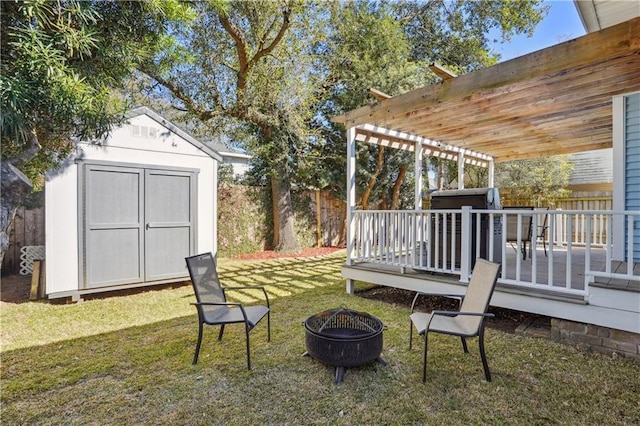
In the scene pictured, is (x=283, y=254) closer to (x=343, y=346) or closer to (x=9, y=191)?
(x=343, y=346)

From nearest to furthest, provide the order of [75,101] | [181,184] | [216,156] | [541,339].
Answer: [75,101]
[541,339]
[181,184]
[216,156]

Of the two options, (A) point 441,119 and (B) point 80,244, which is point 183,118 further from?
(A) point 441,119

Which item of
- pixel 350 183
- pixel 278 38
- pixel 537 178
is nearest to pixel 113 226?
pixel 350 183

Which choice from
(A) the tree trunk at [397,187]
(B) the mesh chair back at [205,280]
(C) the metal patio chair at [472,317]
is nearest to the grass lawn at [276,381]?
(C) the metal patio chair at [472,317]

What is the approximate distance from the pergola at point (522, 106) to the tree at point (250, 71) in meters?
3.75

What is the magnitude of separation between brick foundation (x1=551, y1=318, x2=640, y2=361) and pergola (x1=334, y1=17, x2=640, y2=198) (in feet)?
8.81

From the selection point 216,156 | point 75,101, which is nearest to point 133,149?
point 216,156

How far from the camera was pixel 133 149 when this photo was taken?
554 centimetres

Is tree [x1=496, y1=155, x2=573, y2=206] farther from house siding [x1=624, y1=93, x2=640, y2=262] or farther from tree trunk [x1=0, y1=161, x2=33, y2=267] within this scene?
tree trunk [x1=0, y1=161, x2=33, y2=267]

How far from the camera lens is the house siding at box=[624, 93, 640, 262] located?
4.19 meters

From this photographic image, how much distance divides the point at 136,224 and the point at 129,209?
0.27 meters

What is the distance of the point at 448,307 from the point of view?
199 inches

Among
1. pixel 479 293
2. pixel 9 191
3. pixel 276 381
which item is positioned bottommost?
pixel 276 381

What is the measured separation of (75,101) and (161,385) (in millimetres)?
2634
